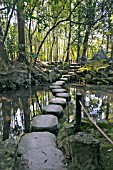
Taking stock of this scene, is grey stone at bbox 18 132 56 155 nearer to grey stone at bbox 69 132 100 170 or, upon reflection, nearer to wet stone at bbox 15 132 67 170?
wet stone at bbox 15 132 67 170

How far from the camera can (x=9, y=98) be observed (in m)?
6.35

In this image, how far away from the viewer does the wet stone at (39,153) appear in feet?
7.06

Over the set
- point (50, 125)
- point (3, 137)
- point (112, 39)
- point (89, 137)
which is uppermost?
point (112, 39)

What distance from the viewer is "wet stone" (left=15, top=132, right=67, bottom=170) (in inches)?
84.7

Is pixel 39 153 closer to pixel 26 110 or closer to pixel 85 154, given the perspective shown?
pixel 85 154

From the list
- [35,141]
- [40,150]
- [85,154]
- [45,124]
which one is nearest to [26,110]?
[45,124]

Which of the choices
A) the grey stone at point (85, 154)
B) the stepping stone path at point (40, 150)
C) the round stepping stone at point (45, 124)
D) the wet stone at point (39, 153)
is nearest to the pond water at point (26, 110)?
the round stepping stone at point (45, 124)

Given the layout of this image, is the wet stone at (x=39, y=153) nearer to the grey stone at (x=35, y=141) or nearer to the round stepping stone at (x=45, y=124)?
the grey stone at (x=35, y=141)

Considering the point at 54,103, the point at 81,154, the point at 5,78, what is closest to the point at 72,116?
the point at 54,103

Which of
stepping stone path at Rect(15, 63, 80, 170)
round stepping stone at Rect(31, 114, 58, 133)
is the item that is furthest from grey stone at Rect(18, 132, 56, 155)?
round stepping stone at Rect(31, 114, 58, 133)

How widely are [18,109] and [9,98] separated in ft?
4.20

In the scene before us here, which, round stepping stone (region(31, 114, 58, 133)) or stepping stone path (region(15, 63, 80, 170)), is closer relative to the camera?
stepping stone path (region(15, 63, 80, 170))

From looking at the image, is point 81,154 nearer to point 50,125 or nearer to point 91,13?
point 50,125

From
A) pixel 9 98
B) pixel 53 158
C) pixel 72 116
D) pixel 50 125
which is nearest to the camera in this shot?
pixel 53 158
